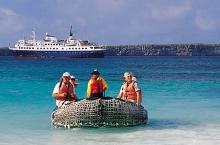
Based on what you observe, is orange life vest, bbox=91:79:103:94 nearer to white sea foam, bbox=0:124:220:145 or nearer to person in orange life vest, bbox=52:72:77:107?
person in orange life vest, bbox=52:72:77:107

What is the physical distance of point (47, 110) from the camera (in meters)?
18.7

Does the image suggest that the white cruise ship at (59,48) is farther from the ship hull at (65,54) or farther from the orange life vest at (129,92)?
the orange life vest at (129,92)

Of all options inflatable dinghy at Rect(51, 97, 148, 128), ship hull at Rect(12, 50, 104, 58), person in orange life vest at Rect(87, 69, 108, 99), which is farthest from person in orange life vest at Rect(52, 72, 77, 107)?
ship hull at Rect(12, 50, 104, 58)

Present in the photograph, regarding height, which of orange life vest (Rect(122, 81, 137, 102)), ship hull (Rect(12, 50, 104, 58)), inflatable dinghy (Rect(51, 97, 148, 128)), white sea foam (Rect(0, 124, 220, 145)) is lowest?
ship hull (Rect(12, 50, 104, 58))

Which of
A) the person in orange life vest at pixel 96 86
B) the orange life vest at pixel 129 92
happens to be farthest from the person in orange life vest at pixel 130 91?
the person in orange life vest at pixel 96 86

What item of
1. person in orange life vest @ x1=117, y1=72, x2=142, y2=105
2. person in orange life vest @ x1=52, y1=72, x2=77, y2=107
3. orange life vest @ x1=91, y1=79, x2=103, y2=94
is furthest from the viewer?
person in orange life vest @ x1=117, y1=72, x2=142, y2=105

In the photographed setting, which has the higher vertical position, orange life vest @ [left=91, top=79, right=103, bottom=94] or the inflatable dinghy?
orange life vest @ [left=91, top=79, right=103, bottom=94]

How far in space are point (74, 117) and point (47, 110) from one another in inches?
221

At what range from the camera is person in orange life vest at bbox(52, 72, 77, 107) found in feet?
44.1

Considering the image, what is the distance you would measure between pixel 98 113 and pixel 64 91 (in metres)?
1.10

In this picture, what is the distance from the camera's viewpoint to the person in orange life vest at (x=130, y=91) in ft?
44.7

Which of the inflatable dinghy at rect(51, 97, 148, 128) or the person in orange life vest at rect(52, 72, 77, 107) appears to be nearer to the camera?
the inflatable dinghy at rect(51, 97, 148, 128)

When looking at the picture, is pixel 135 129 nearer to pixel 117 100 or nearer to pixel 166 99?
pixel 117 100

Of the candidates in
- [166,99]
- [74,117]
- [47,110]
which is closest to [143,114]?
[74,117]
